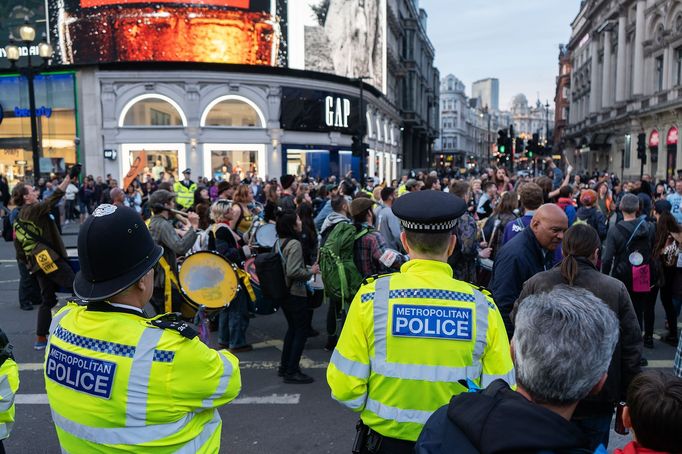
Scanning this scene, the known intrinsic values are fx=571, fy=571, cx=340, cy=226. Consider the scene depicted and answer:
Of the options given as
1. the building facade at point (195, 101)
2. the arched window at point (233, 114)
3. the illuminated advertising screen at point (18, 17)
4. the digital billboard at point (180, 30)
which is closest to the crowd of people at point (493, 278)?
the building facade at point (195, 101)

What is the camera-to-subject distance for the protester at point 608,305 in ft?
11.0

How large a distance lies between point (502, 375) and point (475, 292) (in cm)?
41

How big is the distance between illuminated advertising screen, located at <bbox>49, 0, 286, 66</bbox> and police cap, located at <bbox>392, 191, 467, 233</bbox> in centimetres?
3161

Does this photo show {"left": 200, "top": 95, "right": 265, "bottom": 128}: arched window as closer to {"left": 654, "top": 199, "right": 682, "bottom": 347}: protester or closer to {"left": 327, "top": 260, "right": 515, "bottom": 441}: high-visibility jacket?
{"left": 654, "top": 199, "right": 682, "bottom": 347}: protester

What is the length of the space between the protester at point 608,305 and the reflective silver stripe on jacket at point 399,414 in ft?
3.70

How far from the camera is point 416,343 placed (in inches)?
103

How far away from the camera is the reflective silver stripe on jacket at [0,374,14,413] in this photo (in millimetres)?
2797

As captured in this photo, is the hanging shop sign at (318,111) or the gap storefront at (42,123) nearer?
the gap storefront at (42,123)

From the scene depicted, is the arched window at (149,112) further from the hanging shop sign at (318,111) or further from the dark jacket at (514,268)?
the dark jacket at (514,268)

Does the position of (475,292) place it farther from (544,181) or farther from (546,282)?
(544,181)

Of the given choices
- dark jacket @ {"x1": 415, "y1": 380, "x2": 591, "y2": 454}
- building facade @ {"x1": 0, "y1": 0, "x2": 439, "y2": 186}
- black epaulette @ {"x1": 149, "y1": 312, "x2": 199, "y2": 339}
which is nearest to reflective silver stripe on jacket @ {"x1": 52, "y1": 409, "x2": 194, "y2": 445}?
black epaulette @ {"x1": 149, "y1": 312, "x2": 199, "y2": 339}

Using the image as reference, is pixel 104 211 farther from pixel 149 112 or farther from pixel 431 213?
pixel 149 112

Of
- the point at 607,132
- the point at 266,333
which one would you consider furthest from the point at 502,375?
Result: the point at 607,132

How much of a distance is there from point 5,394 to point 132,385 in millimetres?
1135
